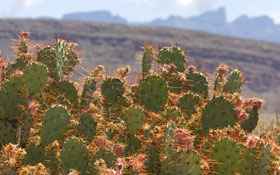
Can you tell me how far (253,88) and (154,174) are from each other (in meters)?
64.5

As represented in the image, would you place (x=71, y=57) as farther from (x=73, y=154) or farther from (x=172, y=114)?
(x=73, y=154)

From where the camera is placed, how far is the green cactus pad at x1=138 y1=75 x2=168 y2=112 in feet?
12.6

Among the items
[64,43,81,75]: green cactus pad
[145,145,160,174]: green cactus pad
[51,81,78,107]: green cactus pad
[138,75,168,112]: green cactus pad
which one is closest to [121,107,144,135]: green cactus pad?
[145,145,160,174]: green cactus pad

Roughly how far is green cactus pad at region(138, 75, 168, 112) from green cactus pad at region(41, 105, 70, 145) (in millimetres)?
931

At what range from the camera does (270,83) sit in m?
68.8

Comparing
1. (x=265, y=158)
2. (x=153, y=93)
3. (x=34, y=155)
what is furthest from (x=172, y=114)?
(x=34, y=155)

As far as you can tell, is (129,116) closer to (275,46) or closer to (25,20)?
(25,20)

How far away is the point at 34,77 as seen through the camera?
332 cm

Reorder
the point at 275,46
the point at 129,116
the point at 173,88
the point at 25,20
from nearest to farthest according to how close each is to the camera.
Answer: the point at 129,116 → the point at 173,88 → the point at 25,20 → the point at 275,46

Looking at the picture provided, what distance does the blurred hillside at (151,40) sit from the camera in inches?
2689

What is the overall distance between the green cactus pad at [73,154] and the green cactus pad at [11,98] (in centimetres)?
82

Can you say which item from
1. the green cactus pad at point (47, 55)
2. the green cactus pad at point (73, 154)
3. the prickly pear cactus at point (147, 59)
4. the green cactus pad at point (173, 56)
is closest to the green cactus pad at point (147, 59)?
the prickly pear cactus at point (147, 59)

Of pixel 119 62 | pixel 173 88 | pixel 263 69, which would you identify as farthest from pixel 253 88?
pixel 173 88

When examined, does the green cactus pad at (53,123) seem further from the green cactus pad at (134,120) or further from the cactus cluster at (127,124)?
the green cactus pad at (134,120)
